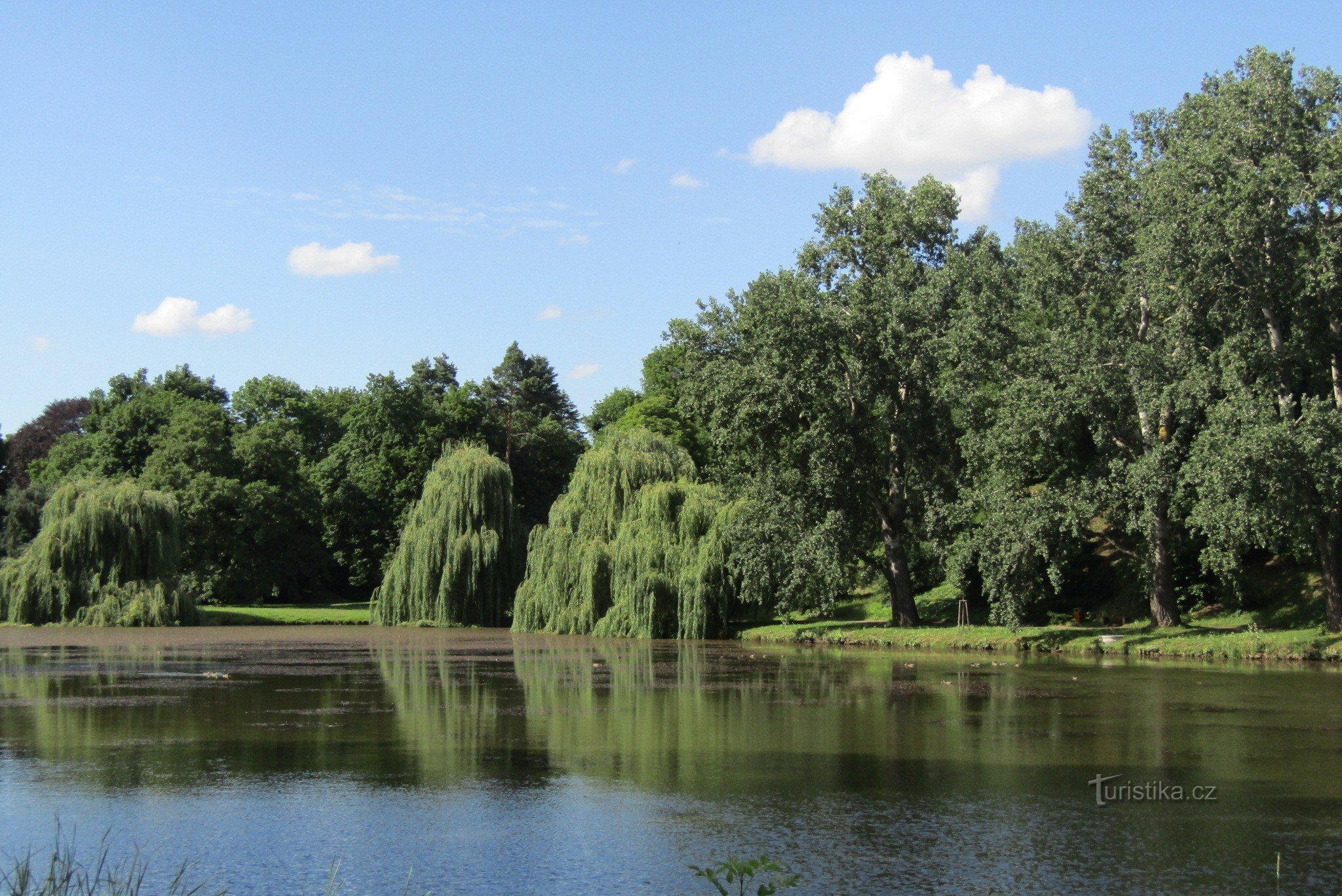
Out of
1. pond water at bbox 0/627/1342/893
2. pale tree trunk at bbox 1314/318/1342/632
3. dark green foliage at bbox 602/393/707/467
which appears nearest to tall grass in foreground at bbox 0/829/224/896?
pond water at bbox 0/627/1342/893

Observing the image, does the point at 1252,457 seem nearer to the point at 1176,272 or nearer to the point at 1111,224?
the point at 1176,272

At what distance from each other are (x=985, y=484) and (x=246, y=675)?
22.6 meters

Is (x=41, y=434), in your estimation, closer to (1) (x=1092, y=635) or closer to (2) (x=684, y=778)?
(1) (x=1092, y=635)

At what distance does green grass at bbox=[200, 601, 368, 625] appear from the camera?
5441 centimetres


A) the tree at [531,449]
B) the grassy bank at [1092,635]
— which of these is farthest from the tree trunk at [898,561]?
the tree at [531,449]

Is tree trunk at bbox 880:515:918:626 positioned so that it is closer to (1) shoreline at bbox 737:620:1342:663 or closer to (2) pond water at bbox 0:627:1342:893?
(1) shoreline at bbox 737:620:1342:663

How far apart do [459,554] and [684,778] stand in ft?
112

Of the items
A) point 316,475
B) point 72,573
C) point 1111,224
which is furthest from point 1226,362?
point 316,475

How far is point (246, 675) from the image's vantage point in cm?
2767

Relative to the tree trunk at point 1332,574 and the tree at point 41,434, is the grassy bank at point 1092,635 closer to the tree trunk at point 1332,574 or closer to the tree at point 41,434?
the tree trunk at point 1332,574

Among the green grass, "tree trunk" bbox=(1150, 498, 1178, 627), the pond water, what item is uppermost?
"tree trunk" bbox=(1150, 498, 1178, 627)

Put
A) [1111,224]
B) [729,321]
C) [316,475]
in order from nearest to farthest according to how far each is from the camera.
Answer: [1111,224]
[729,321]
[316,475]

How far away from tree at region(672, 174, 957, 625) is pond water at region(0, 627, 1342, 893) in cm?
1299

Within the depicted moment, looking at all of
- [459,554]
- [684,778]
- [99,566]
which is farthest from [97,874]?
[99,566]
